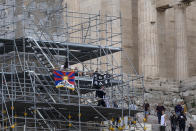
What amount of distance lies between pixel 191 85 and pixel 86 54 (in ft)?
63.1

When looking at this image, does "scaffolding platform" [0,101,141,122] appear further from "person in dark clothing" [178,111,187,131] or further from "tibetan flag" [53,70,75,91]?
"person in dark clothing" [178,111,187,131]

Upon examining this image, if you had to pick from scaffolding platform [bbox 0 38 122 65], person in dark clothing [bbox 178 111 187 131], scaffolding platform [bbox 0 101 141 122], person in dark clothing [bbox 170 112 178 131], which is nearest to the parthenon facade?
person in dark clothing [bbox 170 112 178 131]

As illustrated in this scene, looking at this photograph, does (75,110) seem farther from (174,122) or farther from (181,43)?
(181,43)

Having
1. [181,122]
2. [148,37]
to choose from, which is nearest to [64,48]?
[181,122]

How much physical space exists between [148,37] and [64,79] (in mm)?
29105

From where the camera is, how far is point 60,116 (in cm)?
4709

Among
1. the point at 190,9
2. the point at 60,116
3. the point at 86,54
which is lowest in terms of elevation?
the point at 60,116

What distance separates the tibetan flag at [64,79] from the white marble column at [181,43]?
27509mm

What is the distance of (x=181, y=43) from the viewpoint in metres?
72.8

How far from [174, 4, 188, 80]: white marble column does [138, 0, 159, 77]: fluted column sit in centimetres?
196

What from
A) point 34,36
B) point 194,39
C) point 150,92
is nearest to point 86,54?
point 34,36

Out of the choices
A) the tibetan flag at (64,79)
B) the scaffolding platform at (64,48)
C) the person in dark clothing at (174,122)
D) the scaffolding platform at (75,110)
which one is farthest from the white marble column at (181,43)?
the tibetan flag at (64,79)

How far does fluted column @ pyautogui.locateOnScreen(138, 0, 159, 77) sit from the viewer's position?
72875 millimetres

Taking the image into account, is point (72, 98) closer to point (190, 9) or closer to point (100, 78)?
point (100, 78)
